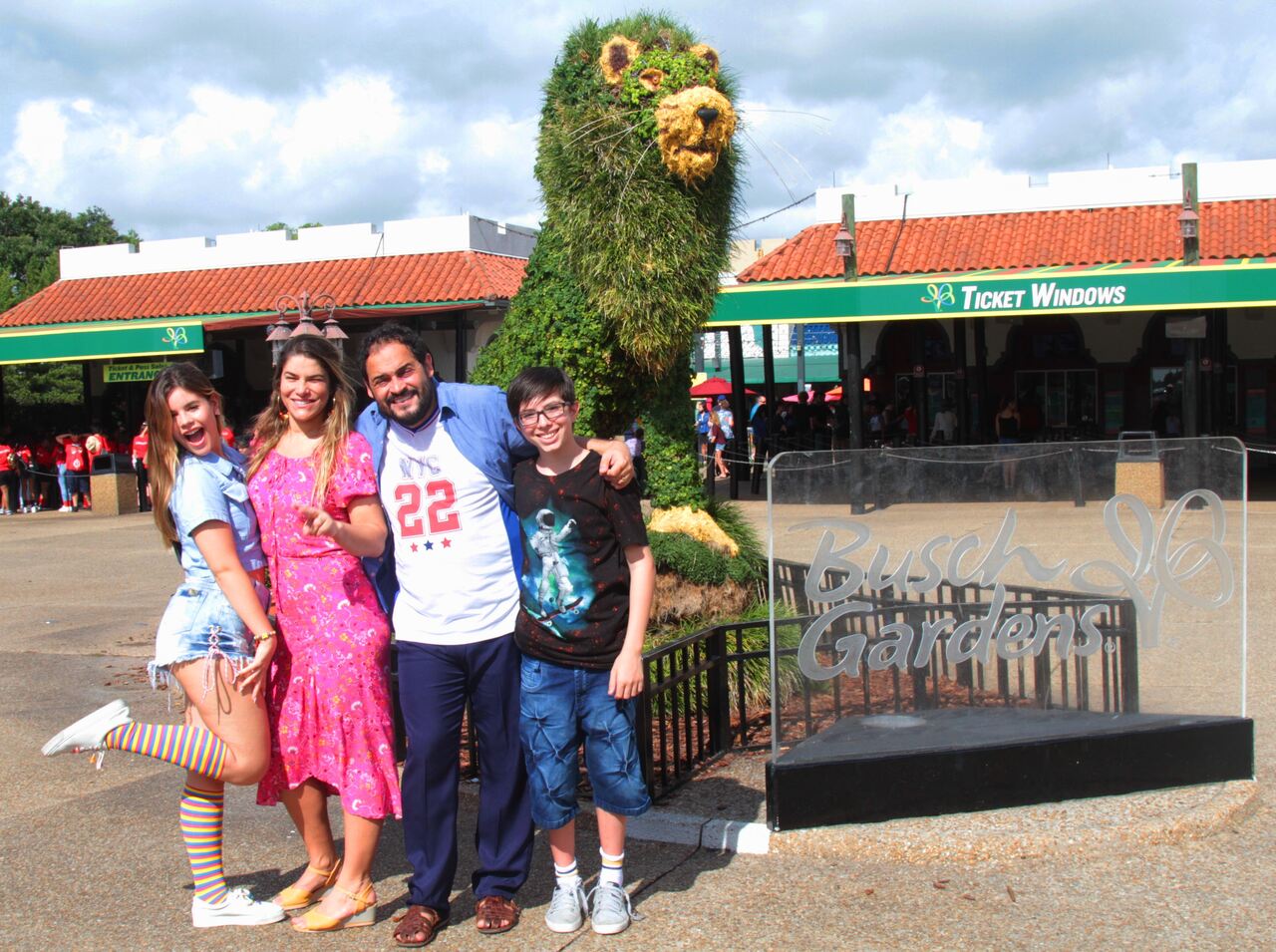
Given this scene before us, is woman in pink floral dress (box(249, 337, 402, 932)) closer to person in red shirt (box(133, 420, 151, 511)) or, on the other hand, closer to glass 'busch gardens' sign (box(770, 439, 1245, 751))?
glass 'busch gardens' sign (box(770, 439, 1245, 751))

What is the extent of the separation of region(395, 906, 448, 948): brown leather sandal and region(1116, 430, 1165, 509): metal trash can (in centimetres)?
274

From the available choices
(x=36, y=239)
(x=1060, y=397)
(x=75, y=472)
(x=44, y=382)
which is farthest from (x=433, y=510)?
(x=36, y=239)

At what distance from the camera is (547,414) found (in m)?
3.37

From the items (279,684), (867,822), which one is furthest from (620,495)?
(867,822)

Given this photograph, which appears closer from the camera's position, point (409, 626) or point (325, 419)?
point (409, 626)

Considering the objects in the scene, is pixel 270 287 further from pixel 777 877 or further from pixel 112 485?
pixel 777 877

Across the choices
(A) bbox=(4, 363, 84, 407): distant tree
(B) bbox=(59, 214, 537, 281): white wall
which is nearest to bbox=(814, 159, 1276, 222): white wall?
(B) bbox=(59, 214, 537, 281): white wall

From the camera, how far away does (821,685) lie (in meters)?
4.15

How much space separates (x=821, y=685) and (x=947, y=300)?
13.2 m

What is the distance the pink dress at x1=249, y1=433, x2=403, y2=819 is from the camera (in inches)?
135

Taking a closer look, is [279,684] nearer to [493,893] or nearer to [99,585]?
[493,893]

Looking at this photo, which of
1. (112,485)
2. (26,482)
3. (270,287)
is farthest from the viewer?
(26,482)

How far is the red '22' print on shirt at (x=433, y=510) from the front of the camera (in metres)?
3.42

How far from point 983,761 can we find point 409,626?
2.08 metres
